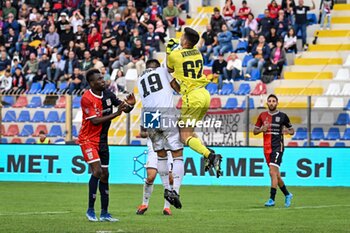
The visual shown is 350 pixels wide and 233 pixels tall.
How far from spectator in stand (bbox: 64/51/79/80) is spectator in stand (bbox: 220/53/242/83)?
5.57 meters

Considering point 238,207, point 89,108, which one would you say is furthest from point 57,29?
point 89,108

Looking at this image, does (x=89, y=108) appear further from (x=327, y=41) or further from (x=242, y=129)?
(x=327, y=41)

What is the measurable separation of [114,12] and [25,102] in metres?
7.56

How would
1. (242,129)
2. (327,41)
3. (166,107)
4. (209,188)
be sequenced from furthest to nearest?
(327,41)
(242,129)
(209,188)
(166,107)

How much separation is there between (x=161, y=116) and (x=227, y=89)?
15.8 meters

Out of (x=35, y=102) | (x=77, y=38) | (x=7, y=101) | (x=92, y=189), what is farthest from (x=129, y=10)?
(x=92, y=189)

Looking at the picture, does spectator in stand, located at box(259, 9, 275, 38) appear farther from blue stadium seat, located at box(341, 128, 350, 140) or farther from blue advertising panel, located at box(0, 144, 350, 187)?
blue advertising panel, located at box(0, 144, 350, 187)

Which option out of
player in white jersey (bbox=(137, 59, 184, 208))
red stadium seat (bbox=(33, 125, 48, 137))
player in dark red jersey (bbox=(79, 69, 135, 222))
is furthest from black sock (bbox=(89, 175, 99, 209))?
red stadium seat (bbox=(33, 125, 48, 137))

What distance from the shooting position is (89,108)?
14945 millimetres

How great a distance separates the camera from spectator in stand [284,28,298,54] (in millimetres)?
33469

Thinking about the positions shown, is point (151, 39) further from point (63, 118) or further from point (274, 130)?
point (274, 130)

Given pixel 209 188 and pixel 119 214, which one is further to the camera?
pixel 209 188

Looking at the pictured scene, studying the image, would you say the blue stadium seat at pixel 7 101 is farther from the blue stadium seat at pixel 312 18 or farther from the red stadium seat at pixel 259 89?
the blue stadium seat at pixel 312 18

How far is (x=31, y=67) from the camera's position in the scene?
36625 millimetres
